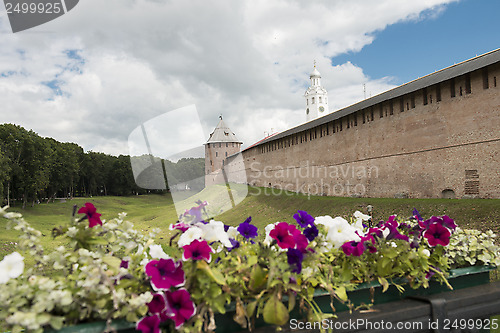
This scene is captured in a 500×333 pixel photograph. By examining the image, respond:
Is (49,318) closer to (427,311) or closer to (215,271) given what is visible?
(215,271)

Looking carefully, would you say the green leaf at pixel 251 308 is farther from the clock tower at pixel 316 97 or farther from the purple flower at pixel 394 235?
the clock tower at pixel 316 97

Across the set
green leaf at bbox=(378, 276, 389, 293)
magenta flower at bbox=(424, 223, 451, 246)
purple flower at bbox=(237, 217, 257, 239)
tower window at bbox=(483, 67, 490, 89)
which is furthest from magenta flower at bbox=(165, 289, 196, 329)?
tower window at bbox=(483, 67, 490, 89)

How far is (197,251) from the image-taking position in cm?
115

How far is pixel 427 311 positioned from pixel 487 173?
1240 cm

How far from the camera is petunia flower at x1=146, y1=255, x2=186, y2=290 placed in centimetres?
108

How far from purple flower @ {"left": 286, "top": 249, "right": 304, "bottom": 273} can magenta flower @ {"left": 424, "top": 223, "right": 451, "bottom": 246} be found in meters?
0.73

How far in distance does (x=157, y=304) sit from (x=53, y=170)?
1558 inches

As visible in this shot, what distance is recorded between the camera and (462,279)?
5.27 feet

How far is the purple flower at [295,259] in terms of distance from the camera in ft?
4.00

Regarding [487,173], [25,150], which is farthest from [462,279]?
[25,150]

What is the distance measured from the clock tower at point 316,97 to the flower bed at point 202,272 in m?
57.7

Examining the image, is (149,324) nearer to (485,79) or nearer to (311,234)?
(311,234)

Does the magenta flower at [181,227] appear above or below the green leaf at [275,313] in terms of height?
above

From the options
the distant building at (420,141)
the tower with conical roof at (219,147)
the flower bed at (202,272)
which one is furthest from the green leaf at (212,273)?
the tower with conical roof at (219,147)
